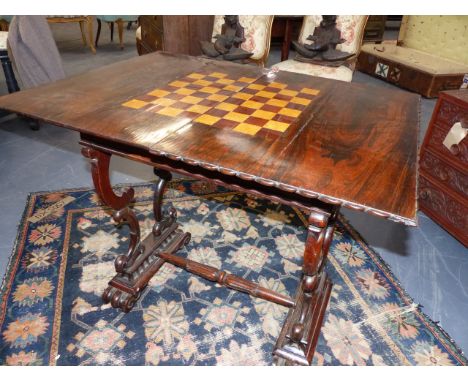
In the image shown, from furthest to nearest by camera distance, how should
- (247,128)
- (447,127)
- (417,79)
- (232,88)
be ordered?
(417,79) < (447,127) < (232,88) < (247,128)

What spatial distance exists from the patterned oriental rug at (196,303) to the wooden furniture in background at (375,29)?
19.7 feet

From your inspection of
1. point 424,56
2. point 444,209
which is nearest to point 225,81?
point 444,209

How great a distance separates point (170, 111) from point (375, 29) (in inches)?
276

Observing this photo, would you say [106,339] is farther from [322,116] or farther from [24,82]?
[24,82]

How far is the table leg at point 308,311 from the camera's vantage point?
139 cm

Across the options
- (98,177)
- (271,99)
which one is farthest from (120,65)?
(271,99)

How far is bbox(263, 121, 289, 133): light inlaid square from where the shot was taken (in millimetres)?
1452

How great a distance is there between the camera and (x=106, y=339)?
1.71 m

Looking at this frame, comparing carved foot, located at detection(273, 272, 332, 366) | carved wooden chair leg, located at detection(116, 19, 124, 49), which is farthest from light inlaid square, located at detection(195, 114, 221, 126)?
carved wooden chair leg, located at detection(116, 19, 124, 49)

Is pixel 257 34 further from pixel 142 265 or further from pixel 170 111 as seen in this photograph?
pixel 142 265

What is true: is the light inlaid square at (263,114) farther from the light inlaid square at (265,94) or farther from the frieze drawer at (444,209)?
the frieze drawer at (444,209)

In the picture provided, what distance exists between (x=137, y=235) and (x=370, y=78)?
16.5 ft

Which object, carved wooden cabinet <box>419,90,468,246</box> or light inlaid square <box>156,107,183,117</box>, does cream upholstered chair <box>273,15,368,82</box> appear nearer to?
carved wooden cabinet <box>419,90,468,246</box>

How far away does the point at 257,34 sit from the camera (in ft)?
12.8
